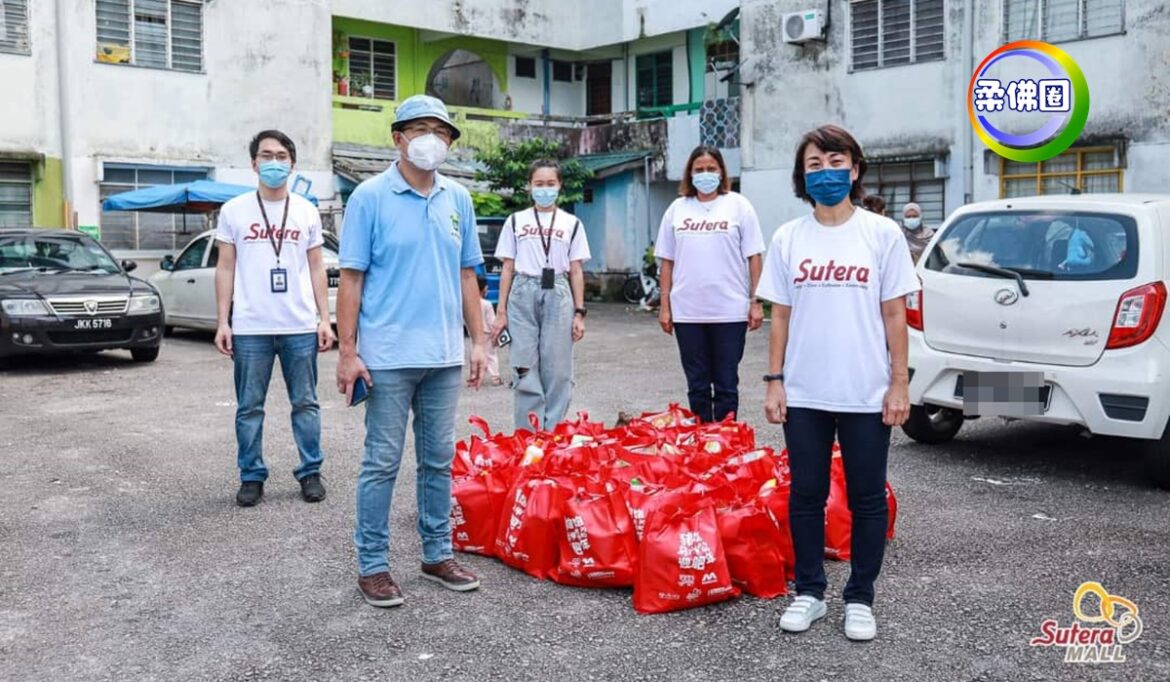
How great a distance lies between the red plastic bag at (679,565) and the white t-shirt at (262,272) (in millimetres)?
2619

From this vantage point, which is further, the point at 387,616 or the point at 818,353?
the point at 387,616

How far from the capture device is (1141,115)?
635 inches

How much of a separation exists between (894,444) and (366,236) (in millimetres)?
4441

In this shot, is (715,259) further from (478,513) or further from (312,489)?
(312,489)

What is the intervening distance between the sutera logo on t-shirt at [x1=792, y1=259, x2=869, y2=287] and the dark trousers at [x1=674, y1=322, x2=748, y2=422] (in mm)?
2364

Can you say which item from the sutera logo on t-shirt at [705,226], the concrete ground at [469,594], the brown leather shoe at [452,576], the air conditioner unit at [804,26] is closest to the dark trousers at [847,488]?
the concrete ground at [469,594]

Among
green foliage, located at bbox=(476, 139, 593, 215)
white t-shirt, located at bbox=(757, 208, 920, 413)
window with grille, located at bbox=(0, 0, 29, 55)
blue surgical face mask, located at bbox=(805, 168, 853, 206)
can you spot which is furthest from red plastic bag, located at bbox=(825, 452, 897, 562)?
window with grille, located at bbox=(0, 0, 29, 55)

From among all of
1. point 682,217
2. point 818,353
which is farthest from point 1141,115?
point 818,353

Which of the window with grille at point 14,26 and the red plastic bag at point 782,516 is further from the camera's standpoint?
the window with grille at point 14,26

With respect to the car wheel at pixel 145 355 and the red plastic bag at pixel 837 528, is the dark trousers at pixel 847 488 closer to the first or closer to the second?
the red plastic bag at pixel 837 528

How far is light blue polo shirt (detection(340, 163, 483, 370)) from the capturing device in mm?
4500

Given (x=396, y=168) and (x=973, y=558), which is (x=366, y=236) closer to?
(x=396, y=168)

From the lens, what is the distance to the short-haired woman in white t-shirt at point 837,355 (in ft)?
13.4

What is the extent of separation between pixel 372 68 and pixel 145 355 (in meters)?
13.8
